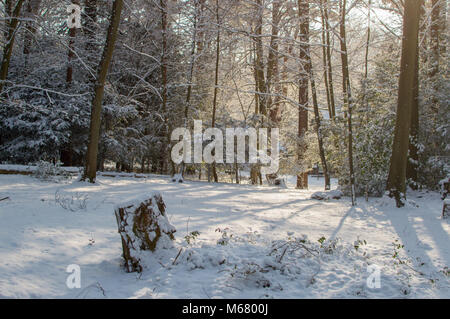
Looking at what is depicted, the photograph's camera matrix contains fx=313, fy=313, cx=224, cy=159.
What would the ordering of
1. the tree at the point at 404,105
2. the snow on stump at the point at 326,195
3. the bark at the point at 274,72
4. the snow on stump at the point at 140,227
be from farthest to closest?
the bark at the point at 274,72 → the snow on stump at the point at 326,195 → the tree at the point at 404,105 → the snow on stump at the point at 140,227

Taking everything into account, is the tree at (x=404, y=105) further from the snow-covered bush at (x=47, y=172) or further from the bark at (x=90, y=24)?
the bark at (x=90, y=24)

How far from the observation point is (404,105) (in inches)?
324

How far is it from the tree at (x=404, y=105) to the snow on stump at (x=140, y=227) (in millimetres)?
6661

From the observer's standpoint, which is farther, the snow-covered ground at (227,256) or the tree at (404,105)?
the tree at (404,105)

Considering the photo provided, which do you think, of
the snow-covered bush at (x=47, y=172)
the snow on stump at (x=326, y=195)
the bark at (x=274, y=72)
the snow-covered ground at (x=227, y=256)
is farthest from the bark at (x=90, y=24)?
the snow on stump at (x=326, y=195)

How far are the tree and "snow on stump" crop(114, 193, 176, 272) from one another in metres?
6.66

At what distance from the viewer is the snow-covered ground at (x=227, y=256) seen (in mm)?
3299

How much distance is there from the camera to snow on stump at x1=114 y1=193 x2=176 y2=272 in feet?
12.3

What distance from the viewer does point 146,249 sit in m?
4.05

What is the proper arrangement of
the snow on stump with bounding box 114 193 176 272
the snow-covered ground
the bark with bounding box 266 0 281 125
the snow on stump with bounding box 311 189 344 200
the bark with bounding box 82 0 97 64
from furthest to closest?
the bark with bounding box 82 0 97 64, the bark with bounding box 266 0 281 125, the snow on stump with bounding box 311 189 344 200, the snow on stump with bounding box 114 193 176 272, the snow-covered ground

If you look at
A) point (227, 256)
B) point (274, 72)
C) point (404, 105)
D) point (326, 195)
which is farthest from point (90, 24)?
point (227, 256)

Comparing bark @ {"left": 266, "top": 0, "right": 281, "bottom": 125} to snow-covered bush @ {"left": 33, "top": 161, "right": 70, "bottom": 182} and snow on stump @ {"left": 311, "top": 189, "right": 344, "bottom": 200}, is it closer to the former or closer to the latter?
snow on stump @ {"left": 311, "top": 189, "right": 344, "bottom": 200}

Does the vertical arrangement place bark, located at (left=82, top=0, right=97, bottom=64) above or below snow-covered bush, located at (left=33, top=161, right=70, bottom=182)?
above

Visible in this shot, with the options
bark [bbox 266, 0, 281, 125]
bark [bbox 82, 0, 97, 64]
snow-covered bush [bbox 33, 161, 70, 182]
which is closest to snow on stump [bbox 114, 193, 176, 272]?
snow-covered bush [bbox 33, 161, 70, 182]
